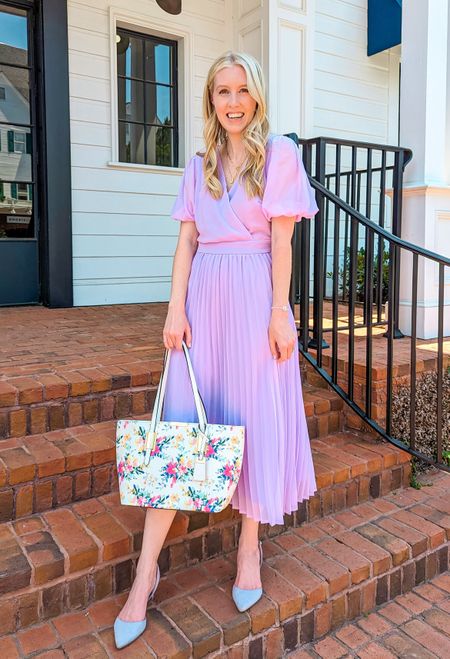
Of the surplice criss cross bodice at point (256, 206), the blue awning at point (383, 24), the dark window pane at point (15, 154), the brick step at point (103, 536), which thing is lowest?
the brick step at point (103, 536)

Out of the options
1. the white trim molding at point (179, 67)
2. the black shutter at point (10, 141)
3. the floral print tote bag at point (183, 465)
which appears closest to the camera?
the floral print tote bag at point (183, 465)

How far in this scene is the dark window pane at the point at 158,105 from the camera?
459cm

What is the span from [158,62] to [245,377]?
12.8 ft

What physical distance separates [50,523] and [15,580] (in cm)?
26

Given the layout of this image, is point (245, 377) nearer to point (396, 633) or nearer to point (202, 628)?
point (202, 628)

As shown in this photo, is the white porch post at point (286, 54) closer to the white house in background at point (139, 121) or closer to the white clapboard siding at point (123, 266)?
the white house in background at point (139, 121)

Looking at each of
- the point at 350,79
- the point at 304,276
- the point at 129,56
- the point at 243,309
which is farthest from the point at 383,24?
the point at 243,309

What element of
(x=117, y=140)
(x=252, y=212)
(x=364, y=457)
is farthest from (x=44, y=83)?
(x=364, y=457)

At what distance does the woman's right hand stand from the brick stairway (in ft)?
1.84

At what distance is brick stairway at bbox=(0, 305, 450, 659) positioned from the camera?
1520 mm

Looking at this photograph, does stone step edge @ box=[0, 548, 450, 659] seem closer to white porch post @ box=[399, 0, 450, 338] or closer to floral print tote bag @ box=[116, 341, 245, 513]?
floral print tote bag @ box=[116, 341, 245, 513]

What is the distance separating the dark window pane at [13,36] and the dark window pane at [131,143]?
854 millimetres

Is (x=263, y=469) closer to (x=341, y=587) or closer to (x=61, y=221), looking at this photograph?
(x=341, y=587)

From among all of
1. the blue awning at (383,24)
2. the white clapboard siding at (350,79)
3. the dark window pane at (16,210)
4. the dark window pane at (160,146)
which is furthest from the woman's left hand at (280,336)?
the blue awning at (383,24)
